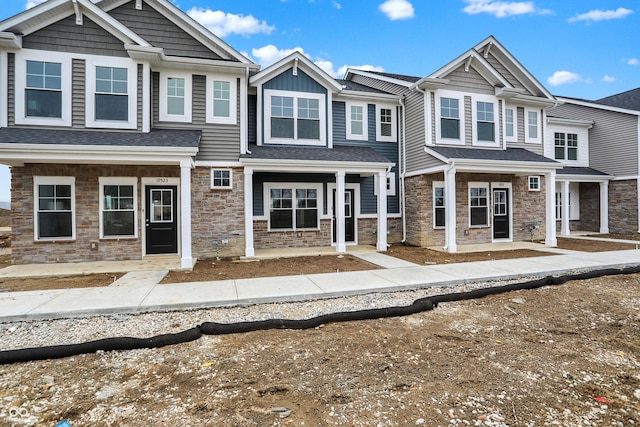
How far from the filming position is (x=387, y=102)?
12.1 m

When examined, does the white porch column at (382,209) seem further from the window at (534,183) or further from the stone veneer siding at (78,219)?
the window at (534,183)

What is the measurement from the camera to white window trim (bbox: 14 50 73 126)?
26.1ft

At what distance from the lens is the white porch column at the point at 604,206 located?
15367 mm

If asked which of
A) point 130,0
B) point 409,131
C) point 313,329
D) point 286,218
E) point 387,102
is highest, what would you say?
point 130,0

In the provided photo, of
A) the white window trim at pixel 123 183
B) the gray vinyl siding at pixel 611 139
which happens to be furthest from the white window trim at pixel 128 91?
the gray vinyl siding at pixel 611 139

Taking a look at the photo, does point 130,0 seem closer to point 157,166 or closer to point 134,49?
point 134,49

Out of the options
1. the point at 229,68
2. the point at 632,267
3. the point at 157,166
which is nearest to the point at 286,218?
the point at 157,166

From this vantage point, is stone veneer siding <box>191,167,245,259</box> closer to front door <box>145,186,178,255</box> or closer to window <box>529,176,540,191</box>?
front door <box>145,186,178,255</box>

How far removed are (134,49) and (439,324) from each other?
31.1 ft

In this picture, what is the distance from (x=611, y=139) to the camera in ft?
50.8

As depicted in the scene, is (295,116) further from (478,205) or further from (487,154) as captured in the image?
(478,205)

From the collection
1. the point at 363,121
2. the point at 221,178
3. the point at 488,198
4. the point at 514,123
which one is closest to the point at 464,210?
the point at 488,198

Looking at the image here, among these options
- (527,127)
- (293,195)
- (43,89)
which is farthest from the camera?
(527,127)

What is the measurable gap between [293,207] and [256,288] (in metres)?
5.42
